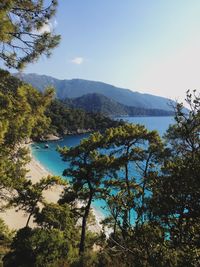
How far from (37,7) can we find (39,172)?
49.6 metres

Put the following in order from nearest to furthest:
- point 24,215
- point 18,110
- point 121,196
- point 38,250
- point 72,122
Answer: point 121,196 < point 18,110 < point 38,250 < point 24,215 < point 72,122

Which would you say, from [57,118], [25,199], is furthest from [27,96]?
[57,118]

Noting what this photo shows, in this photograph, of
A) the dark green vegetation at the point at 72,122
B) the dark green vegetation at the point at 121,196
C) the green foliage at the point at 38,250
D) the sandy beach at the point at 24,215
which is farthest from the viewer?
the dark green vegetation at the point at 72,122

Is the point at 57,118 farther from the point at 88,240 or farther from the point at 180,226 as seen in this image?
the point at 180,226

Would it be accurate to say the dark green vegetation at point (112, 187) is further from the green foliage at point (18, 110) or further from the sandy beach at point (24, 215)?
the sandy beach at point (24, 215)

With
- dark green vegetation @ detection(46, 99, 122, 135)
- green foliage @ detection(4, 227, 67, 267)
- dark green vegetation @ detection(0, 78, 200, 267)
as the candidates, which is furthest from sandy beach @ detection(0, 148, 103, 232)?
dark green vegetation @ detection(46, 99, 122, 135)

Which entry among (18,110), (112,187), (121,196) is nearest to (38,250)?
(112,187)

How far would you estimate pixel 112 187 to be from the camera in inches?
691

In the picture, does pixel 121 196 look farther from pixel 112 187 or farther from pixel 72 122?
pixel 72 122

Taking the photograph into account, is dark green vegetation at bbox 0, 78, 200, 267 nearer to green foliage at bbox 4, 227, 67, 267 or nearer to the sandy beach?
green foliage at bbox 4, 227, 67, 267

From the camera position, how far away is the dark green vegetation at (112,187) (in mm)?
5262

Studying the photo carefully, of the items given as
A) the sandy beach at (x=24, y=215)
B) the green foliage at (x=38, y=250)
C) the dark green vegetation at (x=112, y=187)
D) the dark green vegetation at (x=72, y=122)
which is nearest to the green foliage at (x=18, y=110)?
the dark green vegetation at (x=112, y=187)

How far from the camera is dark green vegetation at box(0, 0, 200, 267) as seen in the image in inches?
207

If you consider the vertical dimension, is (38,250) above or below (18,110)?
below
